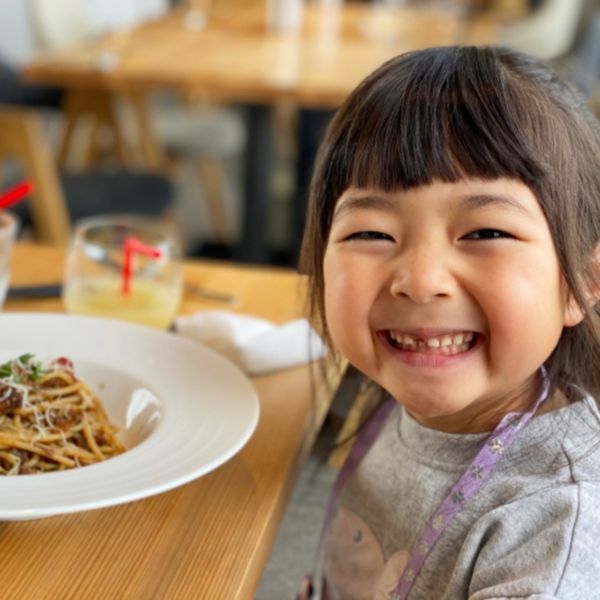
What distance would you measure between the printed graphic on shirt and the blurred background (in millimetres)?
1549

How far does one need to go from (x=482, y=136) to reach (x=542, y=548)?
325 millimetres

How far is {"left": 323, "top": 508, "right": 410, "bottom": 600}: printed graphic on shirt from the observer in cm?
87

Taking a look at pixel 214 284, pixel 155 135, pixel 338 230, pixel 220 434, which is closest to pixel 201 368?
pixel 220 434

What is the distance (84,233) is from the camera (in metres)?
1.19

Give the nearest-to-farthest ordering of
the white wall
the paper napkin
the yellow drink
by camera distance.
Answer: the paper napkin, the yellow drink, the white wall

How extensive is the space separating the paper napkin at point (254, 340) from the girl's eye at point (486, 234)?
324mm

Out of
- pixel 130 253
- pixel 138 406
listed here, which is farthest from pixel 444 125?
pixel 130 253

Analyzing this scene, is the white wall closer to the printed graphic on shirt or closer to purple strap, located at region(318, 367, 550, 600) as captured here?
the printed graphic on shirt

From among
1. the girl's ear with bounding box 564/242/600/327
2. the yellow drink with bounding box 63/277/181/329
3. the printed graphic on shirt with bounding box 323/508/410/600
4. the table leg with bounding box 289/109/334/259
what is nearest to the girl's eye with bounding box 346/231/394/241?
the girl's ear with bounding box 564/242/600/327

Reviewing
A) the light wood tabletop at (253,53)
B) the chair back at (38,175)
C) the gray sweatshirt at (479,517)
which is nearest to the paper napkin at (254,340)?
the gray sweatshirt at (479,517)

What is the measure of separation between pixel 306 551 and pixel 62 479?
35cm

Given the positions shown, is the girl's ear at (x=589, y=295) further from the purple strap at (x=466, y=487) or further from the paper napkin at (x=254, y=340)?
the paper napkin at (x=254, y=340)

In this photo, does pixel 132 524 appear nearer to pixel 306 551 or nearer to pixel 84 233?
pixel 306 551

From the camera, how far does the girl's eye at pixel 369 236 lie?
2.61ft
